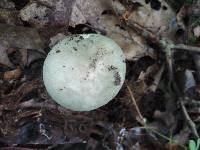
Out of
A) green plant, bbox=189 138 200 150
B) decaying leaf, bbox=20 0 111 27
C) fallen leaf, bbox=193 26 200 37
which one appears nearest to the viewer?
green plant, bbox=189 138 200 150

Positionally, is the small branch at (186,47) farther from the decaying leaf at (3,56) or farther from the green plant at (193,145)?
the decaying leaf at (3,56)

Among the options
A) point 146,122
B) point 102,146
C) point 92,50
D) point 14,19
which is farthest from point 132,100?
point 14,19

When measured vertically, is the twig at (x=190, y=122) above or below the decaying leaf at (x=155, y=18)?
below

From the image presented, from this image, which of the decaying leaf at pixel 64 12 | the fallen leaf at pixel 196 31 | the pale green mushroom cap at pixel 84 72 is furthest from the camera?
the fallen leaf at pixel 196 31

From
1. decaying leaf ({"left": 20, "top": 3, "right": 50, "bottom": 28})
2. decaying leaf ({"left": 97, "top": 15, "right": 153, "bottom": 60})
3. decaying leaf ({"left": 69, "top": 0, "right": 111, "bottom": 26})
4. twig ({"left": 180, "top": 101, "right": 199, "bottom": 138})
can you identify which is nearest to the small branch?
decaying leaf ({"left": 97, "top": 15, "right": 153, "bottom": 60})

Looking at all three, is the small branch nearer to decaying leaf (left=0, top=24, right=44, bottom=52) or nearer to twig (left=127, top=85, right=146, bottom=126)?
twig (left=127, top=85, right=146, bottom=126)

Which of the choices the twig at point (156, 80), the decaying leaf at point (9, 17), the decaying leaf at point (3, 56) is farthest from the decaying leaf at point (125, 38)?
the decaying leaf at point (3, 56)

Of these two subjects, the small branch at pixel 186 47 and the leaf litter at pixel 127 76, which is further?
the small branch at pixel 186 47
